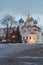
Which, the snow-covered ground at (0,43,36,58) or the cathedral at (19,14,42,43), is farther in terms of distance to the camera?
the cathedral at (19,14,42,43)

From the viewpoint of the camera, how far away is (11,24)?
107750 millimetres

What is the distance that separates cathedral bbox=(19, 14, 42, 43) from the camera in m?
108

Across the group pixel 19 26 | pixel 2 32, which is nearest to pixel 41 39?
pixel 19 26

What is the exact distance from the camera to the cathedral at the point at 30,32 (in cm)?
10769

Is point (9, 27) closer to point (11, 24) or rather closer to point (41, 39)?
point (11, 24)

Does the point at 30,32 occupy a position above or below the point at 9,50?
below

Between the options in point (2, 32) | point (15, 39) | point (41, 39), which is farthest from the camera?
point (2, 32)

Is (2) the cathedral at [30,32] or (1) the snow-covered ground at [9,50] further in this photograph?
(2) the cathedral at [30,32]

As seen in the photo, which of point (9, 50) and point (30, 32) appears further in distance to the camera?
point (30, 32)

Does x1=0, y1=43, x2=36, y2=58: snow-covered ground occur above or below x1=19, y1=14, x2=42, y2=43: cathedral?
above

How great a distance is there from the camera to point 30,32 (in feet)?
364

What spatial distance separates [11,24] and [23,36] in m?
6.54

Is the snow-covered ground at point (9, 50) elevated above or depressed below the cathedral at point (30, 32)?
above

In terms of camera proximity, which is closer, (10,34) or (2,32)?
(10,34)
